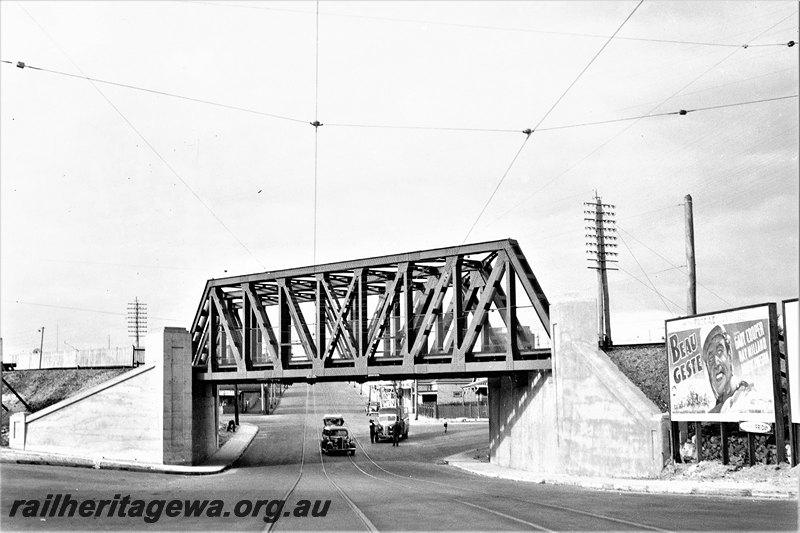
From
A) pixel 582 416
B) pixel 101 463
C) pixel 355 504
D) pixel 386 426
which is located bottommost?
pixel 386 426

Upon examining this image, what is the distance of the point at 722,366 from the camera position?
27.0 metres

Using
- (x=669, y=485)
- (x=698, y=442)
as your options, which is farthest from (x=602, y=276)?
(x=669, y=485)

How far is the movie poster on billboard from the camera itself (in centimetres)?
2538

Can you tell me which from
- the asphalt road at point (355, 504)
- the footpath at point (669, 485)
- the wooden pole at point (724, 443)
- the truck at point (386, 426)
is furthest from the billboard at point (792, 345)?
the truck at point (386, 426)

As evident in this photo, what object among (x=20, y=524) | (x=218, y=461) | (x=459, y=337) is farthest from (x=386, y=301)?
(x=20, y=524)

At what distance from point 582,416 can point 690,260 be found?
12.0m

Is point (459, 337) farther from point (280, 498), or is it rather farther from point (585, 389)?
point (280, 498)

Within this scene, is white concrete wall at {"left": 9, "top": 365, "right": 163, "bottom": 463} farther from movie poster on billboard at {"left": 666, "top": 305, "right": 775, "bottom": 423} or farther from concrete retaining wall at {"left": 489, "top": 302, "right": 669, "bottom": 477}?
movie poster on billboard at {"left": 666, "top": 305, "right": 775, "bottom": 423}

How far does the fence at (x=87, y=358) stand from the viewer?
59.3 metres

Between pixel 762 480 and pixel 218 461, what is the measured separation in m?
31.3

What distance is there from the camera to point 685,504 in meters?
20.7

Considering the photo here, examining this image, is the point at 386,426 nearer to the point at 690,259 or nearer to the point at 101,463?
the point at 101,463

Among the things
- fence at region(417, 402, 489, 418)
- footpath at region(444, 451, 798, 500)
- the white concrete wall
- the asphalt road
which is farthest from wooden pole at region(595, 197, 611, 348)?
fence at region(417, 402, 489, 418)

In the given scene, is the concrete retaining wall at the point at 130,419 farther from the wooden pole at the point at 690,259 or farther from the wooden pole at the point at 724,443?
the wooden pole at the point at 724,443
